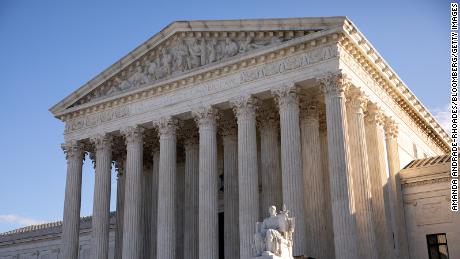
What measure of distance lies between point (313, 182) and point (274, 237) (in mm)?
8635

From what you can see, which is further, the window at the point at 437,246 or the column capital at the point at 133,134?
the column capital at the point at 133,134

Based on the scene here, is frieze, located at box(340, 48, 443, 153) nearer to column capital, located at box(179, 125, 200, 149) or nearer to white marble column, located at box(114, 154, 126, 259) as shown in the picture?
column capital, located at box(179, 125, 200, 149)

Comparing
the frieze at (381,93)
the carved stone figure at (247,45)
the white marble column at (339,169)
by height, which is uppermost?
the carved stone figure at (247,45)

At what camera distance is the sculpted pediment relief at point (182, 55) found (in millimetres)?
32000

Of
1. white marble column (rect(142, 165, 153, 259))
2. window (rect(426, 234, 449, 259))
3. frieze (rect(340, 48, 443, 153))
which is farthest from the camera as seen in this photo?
white marble column (rect(142, 165, 153, 259))

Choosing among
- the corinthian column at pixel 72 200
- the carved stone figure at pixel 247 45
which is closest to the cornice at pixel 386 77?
the carved stone figure at pixel 247 45

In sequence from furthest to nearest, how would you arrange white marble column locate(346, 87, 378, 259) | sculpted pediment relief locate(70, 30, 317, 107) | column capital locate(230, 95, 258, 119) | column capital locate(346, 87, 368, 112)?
sculpted pediment relief locate(70, 30, 317, 107)
column capital locate(230, 95, 258, 119)
column capital locate(346, 87, 368, 112)
white marble column locate(346, 87, 378, 259)

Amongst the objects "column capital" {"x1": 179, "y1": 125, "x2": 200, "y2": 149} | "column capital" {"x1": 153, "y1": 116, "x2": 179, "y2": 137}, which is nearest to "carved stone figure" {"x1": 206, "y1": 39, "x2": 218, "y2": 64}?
"column capital" {"x1": 153, "y1": 116, "x2": 179, "y2": 137}

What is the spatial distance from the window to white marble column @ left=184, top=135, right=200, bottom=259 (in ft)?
44.7

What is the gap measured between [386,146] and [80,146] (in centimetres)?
1941

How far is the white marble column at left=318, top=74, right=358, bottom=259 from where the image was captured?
26.5 metres

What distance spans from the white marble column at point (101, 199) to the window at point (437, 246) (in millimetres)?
A: 19039

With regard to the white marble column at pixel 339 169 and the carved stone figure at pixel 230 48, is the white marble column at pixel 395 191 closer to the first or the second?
the white marble column at pixel 339 169

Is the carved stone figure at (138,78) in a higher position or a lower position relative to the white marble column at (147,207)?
higher
